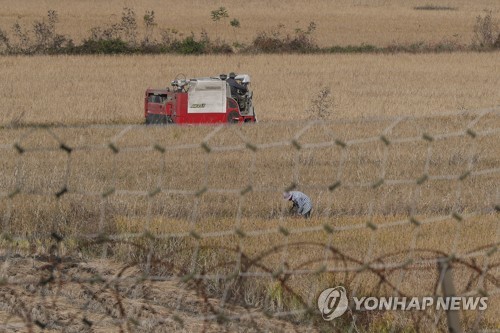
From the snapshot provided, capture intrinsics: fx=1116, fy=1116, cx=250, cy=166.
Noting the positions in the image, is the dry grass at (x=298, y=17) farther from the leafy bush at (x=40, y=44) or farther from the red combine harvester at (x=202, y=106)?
the red combine harvester at (x=202, y=106)

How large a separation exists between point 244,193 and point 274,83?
28007 mm

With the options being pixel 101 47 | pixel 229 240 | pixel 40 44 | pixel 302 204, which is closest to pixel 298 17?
pixel 101 47

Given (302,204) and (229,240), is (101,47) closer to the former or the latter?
(302,204)

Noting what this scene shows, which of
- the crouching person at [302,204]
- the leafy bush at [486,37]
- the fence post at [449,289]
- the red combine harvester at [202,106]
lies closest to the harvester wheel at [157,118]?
the red combine harvester at [202,106]

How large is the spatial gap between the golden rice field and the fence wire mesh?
0.08ft

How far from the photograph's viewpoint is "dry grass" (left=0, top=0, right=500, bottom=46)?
52.9 meters

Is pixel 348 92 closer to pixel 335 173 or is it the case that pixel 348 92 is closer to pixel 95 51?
pixel 95 51

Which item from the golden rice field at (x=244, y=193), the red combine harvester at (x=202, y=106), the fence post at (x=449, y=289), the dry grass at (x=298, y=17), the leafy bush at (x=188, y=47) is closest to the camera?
the fence post at (x=449, y=289)

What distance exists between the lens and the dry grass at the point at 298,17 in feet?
174

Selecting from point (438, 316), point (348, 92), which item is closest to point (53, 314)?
point (438, 316)

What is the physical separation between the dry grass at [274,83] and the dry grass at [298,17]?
9593mm

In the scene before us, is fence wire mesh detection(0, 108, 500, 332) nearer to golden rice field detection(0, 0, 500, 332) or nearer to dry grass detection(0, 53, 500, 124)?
golden rice field detection(0, 0, 500, 332)

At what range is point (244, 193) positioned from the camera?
4.65 m

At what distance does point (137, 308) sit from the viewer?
668cm
